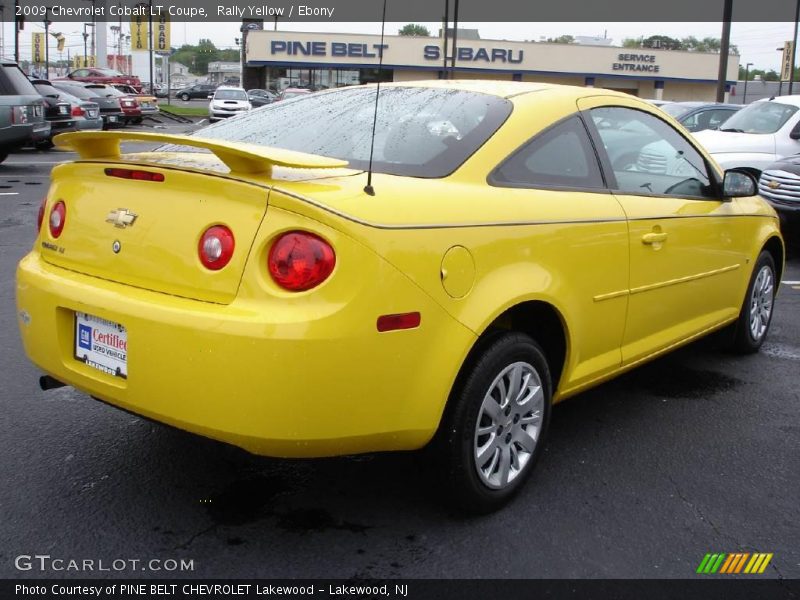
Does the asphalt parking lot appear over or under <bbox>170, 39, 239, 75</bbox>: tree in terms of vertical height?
under

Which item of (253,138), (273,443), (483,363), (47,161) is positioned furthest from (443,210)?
(47,161)

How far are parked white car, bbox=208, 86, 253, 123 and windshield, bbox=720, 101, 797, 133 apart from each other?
22475 millimetres

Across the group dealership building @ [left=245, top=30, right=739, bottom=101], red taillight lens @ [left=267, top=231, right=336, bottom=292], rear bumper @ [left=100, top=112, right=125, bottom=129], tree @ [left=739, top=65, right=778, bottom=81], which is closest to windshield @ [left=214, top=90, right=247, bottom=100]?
rear bumper @ [left=100, top=112, right=125, bottom=129]

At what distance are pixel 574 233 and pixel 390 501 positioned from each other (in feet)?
4.15

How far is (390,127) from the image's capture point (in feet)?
11.3

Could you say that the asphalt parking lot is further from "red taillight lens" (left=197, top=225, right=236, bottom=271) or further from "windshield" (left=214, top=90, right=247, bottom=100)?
"windshield" (left=214, top=90, right=247, bottom=100)

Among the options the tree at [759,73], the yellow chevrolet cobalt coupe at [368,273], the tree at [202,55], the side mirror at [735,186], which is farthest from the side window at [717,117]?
the tree at [202,55]

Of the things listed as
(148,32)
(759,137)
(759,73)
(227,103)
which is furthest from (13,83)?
(759,73)

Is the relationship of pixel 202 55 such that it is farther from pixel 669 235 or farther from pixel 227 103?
pixel 669 235

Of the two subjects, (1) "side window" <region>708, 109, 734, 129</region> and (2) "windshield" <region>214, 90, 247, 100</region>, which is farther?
(2) "windshield" <region>214, 90, 247, 100</region>

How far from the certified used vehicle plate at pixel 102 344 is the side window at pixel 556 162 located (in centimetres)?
144

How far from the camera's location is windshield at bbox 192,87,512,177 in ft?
Answer: 10.4

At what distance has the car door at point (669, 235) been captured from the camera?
148 inches
